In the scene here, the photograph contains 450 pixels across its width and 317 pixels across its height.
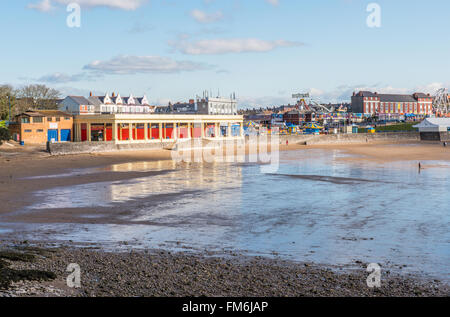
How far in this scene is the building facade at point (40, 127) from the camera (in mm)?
65562

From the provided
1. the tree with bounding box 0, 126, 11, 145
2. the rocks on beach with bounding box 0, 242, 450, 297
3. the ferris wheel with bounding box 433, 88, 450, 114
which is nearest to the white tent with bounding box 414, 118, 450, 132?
the ferris wheel with bounding box 433, 88, 450, 114

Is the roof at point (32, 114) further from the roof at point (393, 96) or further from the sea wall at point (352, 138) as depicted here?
the roof at point (393, 96)

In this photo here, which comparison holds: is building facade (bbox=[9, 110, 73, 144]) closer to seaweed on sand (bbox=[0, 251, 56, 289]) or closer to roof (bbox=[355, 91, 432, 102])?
seaweed on sand (bbox=[0, 251, 56, 289])

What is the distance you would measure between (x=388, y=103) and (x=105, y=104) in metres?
117

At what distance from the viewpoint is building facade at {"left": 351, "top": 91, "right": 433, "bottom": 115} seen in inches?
7151

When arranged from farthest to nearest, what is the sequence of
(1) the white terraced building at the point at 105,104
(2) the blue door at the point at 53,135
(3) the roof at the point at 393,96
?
(3) the roof at the point at 393,96, (1) the white terraced building at the point at 105,104, (2) the blue door at the point at 53,135

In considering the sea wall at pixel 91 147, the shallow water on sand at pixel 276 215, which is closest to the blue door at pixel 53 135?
the sea wall at pixel 91 147

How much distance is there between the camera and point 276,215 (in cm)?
2302

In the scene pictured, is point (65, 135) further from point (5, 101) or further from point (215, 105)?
point (215, 105)

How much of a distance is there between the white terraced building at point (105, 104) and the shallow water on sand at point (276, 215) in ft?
227

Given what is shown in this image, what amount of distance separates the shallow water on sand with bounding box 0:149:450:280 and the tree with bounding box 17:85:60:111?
217ft

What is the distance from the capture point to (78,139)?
7356 centimetres

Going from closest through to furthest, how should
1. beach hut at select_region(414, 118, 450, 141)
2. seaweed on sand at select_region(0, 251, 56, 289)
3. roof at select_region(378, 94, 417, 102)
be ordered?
seaweed on sand at select_region(0, 251, 56, 289)
beach hut at select_region(414, 118, 450, 141)
roof at select_region(378, 94, 417, 102)

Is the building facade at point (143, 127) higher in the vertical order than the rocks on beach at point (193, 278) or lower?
higher
